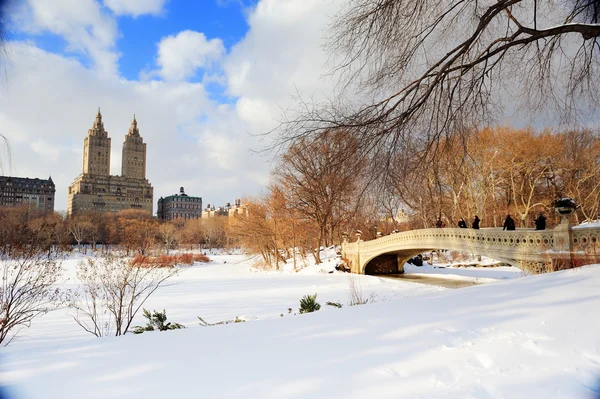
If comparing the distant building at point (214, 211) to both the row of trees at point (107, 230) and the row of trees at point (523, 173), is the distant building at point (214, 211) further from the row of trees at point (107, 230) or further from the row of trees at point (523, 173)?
the row of trees at point (523, 173)

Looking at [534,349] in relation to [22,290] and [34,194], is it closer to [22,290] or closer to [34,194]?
[22,290]

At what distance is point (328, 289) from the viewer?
1605 cm

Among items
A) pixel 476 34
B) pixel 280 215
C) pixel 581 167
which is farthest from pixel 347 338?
pixel 581 167

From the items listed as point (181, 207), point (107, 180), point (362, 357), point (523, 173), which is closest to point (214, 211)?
point (181, 207)

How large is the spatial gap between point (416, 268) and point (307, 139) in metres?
26.5

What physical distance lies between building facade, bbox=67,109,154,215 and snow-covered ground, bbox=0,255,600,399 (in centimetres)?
12608

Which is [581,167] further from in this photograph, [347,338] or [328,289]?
[347,338]

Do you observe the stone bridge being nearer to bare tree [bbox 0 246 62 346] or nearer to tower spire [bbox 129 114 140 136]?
bare tree [bbox 0 246 62 346]

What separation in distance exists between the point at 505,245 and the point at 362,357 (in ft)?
47.4

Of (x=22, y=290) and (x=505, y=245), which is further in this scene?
(x=505, y=245)

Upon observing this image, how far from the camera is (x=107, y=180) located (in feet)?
417

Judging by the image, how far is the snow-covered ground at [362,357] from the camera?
104 inches

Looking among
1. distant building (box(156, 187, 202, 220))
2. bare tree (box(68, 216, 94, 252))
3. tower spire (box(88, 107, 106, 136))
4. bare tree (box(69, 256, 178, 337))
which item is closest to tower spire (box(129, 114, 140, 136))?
tower spire (box(88, 107, 106, 136))

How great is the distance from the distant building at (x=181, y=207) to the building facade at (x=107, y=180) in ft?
21.3
